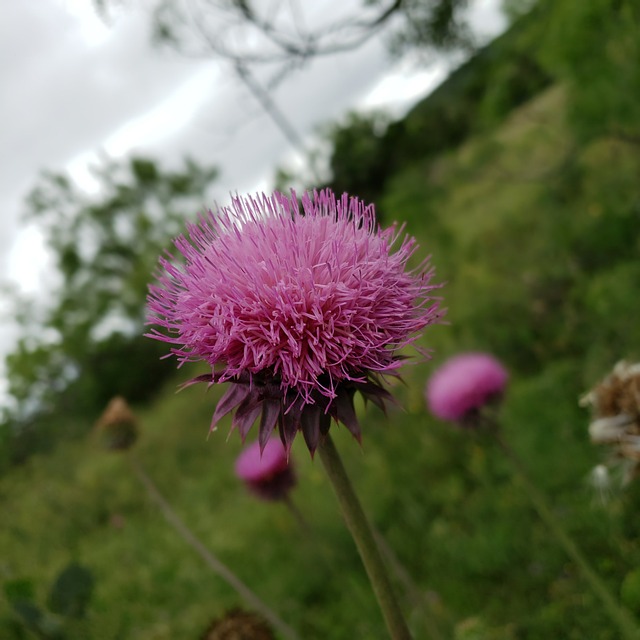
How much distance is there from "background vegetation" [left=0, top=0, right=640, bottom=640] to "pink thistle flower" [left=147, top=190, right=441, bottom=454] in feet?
0.60

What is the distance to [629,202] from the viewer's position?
468 centimetres

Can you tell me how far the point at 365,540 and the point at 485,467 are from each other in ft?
11.2

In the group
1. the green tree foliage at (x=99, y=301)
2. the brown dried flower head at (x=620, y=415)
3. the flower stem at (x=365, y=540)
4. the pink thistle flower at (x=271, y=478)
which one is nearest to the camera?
the flower stem at (x=365, y=540)

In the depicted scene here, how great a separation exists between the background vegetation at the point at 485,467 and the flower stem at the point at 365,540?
0.45 feet

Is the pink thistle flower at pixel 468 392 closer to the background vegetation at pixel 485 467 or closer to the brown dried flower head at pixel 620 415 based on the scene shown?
the background vegetation at pixel 485 467

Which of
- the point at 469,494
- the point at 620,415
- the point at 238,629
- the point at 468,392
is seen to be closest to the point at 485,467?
the point at 469,494

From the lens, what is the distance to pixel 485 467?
4.50 metres

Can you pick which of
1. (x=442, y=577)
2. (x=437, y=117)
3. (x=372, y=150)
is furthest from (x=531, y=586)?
(x=372, y=150)

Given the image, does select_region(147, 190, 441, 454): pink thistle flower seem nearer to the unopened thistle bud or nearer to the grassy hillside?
the grassy hillside

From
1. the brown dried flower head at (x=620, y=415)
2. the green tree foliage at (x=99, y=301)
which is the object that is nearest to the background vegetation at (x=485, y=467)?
the brown dried flower head at (x=620, y=415)

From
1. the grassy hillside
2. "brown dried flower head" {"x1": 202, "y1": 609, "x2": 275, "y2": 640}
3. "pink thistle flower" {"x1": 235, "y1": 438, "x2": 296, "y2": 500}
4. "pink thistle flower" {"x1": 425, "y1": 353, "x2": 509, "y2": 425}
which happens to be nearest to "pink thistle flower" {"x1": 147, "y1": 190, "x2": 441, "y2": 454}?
"brown dried flower head" {"x1": 202, "y1": 609, "x2": 275, "y2": 640}

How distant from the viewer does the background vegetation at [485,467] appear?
3312mm

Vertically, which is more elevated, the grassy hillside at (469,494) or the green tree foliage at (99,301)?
the green tree foliage at (99,301)

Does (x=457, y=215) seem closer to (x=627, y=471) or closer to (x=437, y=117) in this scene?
(x=627, y=471)
